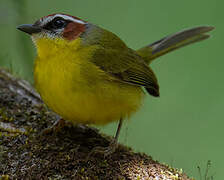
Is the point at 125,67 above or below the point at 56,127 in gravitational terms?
above

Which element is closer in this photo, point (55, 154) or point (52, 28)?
point (55, 154)

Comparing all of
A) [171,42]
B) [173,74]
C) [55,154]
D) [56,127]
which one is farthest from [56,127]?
[173,74]

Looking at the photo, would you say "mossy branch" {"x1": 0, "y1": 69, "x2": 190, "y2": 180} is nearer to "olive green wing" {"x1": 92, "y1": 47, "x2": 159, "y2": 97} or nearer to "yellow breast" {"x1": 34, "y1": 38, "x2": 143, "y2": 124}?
"yellow breast" {"x1": 34, "y1": 38, "x2": 143, "y2": 124}

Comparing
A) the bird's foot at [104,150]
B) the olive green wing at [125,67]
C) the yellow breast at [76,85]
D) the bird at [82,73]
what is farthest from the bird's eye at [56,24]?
the bird's foot at [104,150]

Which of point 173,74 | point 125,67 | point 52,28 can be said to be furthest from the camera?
point 173,74

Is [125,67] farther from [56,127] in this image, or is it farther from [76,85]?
[56,127]

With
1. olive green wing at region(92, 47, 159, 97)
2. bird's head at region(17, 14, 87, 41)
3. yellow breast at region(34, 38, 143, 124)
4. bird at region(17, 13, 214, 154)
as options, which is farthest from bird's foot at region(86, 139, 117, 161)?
bird's head at region(17, 14, 87, 41)

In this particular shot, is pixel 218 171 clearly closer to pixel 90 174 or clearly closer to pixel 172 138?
pixel 172 138

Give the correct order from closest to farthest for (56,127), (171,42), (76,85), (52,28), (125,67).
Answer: (76,85) → (52,28) → (56,127) → (125,67) → (171,42)
